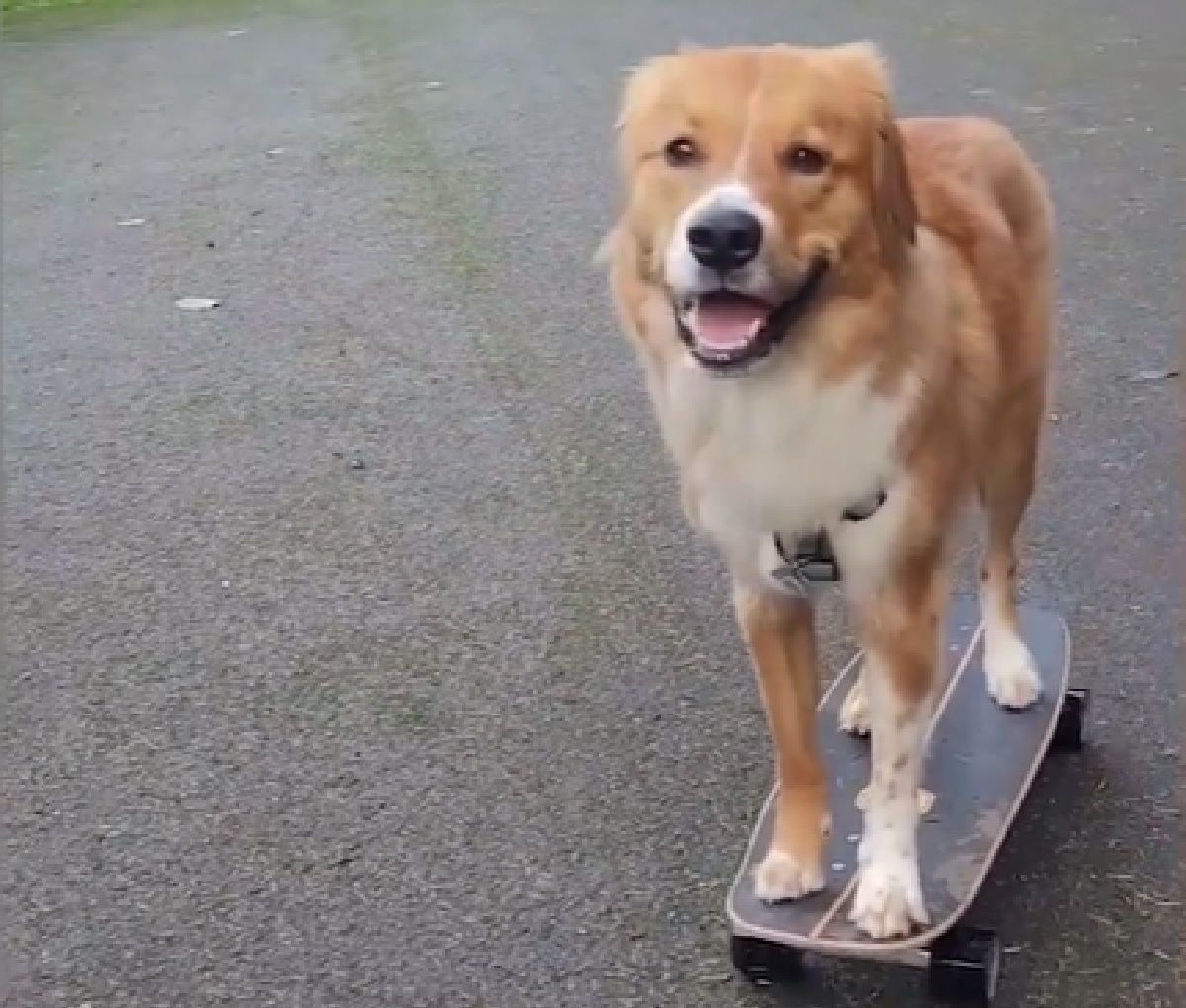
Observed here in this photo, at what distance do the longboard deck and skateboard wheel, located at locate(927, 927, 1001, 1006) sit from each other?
0.03 metres

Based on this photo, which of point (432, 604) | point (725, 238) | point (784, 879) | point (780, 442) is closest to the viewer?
point (725, 238)

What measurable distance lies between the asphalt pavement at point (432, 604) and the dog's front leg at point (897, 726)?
0.47 feet

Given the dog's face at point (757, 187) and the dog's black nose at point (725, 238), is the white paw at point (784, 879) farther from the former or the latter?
the dog's black nose at point (725, 238)

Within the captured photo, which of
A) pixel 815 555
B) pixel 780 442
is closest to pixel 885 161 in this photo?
pixel 780 442

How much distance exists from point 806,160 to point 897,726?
771 millimetres

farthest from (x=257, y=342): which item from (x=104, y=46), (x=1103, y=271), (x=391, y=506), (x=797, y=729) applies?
(x=104, y=46)

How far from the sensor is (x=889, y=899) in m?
2.46

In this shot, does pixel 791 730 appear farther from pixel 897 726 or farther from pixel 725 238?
pixel 725 238

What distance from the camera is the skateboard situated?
8.03 feet

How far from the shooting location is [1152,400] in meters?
4.05

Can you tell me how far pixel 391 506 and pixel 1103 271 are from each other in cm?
203

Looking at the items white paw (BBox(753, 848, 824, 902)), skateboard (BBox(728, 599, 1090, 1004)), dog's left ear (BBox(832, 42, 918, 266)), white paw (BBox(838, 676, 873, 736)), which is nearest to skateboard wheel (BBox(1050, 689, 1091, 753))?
skateboard (BBox(728, 599, 1090, 1004))

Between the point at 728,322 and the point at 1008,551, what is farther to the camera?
the point at 1008,551

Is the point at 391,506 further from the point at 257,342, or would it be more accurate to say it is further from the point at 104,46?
the point at 104,46
